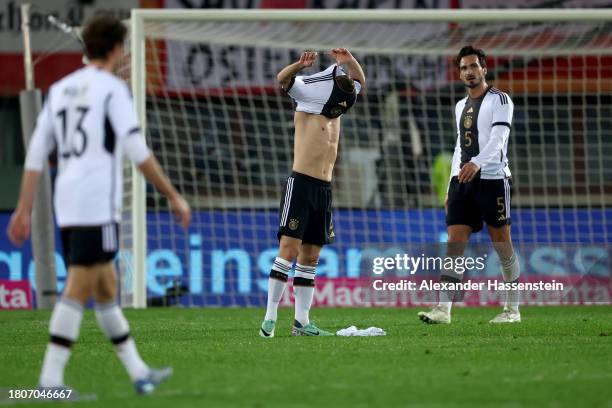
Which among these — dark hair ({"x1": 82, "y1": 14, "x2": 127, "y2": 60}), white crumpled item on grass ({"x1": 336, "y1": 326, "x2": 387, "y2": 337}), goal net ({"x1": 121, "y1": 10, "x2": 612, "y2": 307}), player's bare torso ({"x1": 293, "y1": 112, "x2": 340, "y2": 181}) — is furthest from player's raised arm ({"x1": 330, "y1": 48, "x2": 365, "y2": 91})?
goal net ({"x1": 121, "y1": 10, "x2": 612, "y2": 307})

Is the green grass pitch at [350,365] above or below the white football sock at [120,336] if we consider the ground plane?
below

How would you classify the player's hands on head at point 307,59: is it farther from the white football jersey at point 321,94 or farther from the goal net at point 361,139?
the goal net at point 361,139

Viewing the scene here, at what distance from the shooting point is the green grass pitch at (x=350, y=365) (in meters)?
5.80

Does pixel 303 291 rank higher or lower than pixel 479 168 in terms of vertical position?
lower

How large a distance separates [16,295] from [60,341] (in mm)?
10047

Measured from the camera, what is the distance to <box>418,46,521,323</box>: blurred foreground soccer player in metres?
10.3

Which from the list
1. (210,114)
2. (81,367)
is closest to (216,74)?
(210,114)

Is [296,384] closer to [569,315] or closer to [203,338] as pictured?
[203,338]

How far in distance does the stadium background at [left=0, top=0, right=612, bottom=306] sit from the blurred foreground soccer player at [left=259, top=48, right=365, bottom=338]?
5.86 metres

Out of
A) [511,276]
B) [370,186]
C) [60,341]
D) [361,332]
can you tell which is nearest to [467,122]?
[511,276]

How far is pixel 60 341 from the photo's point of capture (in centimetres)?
586

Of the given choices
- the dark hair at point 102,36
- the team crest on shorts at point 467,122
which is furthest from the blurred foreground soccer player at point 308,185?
the dark hair at point 102,36

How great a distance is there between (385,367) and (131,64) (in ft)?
27.2

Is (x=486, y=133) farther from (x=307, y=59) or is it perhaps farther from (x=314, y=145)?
(x=307, y=59)
